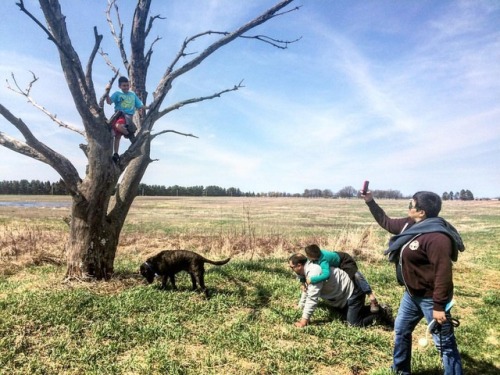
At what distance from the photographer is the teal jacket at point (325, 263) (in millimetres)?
5820

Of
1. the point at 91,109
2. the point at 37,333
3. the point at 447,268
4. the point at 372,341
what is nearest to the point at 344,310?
the point at 372,341

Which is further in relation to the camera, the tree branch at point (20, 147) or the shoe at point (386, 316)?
the tree branch at point (20, 147)

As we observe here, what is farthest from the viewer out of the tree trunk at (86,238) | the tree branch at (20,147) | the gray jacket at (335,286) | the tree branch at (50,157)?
the tree trunk at (86,238)

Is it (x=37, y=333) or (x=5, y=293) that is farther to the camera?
(x=5, y=293)

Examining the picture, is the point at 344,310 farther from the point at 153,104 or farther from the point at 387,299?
the point at 153,104

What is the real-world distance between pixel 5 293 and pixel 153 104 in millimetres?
4544

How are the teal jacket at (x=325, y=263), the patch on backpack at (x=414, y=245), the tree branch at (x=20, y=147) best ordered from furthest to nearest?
the tree branch at (x=20, y=147)
the teal jacket at (x=325, y=263)
the patch on backpack at (x=414, y=245)

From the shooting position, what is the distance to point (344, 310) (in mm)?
6395

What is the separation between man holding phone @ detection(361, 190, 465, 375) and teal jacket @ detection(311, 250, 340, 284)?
1.62 meters

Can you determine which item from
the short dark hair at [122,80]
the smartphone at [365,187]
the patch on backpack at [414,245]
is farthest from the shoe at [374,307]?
the short dark hair at [122,80]

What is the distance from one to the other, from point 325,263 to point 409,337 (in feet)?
6.05

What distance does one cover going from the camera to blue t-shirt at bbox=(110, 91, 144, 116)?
788 centimetres

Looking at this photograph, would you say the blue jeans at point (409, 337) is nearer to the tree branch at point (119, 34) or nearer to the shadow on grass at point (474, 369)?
the shadow on grass at point (474, 369)

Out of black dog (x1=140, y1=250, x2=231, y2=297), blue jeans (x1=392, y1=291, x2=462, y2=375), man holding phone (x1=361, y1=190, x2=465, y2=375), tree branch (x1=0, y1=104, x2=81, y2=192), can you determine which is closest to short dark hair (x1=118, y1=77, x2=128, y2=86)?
tree branch (x1=0, y1=104, x2=81, y2=192)
